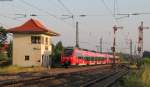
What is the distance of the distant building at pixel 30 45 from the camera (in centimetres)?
6312

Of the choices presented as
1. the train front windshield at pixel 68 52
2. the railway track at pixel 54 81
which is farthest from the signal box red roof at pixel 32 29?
the railway track at pixel 54 81

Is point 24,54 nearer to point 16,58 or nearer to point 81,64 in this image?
Answer: point 16,58

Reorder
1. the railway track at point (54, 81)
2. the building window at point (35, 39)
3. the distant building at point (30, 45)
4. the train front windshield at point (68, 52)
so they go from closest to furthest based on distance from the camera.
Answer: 1. the railway track at point (54, 81)
2. the train front windshield at point (68, 52)
3. the distant building at point (30, 45)
4. the building window at point (35, 39)

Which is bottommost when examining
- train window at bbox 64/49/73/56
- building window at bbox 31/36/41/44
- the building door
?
the building door

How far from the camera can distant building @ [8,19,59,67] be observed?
63.1 meters

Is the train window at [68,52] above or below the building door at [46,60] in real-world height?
above

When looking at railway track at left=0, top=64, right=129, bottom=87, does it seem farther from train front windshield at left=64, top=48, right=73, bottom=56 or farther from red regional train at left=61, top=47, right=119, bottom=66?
train front windshield at left=64, top=48, right=73, bottom=56

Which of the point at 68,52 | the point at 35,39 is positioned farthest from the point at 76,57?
the point at 35,39

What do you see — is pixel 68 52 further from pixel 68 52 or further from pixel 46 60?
pixel 46 60

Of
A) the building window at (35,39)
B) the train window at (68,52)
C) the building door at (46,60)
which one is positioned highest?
the building window at (35,39)

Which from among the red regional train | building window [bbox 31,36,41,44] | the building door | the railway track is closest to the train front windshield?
the red regional train

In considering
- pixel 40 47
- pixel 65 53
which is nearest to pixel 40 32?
pixel 40 47

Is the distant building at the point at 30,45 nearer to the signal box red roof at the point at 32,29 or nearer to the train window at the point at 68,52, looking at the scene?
the signal box red roof at the point at 32,29

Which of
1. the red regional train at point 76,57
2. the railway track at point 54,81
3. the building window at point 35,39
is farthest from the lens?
the building window at point 35,39
